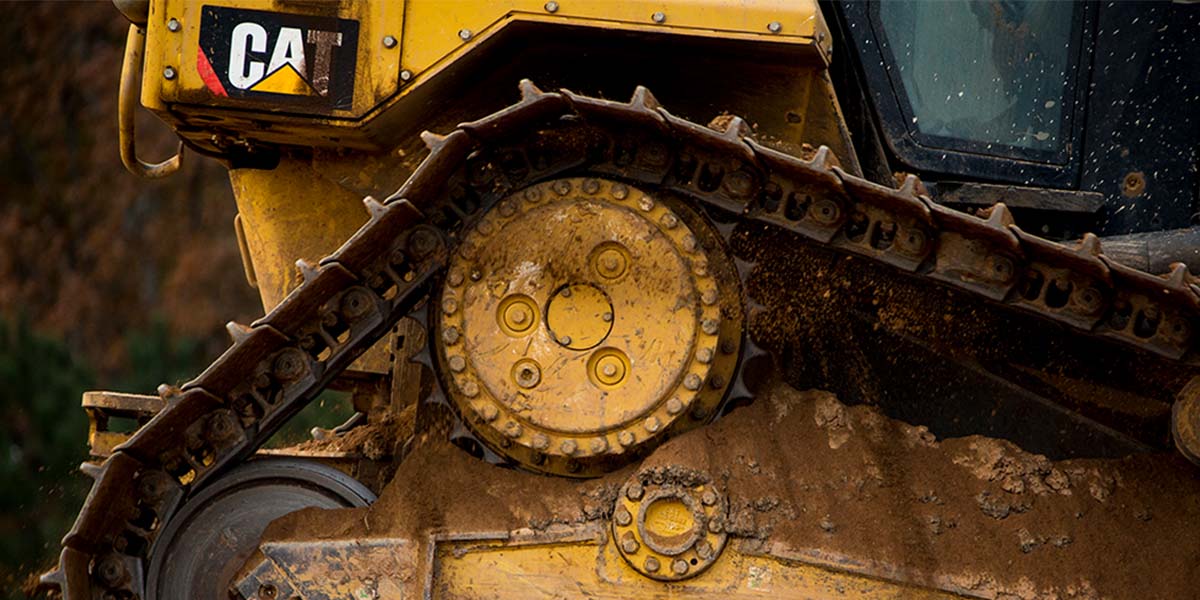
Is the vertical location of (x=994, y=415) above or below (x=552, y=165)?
below

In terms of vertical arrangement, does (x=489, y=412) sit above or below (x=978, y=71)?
below

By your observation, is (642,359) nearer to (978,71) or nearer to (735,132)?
(735,132)

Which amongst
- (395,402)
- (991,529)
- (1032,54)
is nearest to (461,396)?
(395,402)

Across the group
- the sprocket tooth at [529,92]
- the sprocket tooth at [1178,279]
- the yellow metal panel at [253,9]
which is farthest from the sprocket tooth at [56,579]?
the sprocket tooth at [1178,279]

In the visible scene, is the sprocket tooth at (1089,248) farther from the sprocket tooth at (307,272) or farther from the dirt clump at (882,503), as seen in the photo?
the sprocket tooth at (307,272)

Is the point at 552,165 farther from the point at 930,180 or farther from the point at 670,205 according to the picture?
the point at 930,180

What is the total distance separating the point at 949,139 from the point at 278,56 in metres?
1.64

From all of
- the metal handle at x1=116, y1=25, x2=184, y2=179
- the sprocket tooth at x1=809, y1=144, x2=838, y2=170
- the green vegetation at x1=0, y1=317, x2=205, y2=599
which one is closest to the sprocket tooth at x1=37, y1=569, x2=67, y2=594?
the metal handle at x1=116, y1=25, x2=184, y2=179

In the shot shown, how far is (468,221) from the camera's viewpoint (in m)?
3.69

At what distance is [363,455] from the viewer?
4.16 metres

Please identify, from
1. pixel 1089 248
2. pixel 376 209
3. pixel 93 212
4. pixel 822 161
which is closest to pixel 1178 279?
pixel 1089 248

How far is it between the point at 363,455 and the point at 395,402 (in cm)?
27

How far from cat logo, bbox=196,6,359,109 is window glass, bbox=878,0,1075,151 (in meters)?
1.38

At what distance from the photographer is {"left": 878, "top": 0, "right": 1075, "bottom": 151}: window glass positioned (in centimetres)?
437
